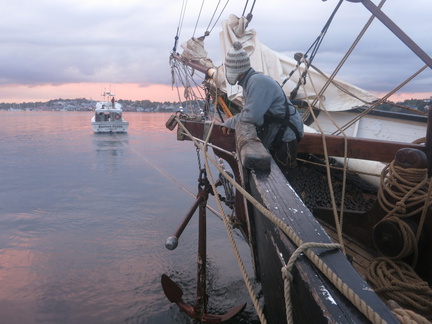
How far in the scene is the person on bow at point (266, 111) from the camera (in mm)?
3215

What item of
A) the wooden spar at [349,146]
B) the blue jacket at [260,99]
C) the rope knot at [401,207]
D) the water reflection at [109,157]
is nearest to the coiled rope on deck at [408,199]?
the rope knot at [401,207]

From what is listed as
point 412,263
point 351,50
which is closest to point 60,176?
point 351,50

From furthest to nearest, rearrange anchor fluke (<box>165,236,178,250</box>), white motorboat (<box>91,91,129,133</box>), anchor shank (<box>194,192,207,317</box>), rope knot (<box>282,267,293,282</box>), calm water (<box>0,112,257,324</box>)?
white motorboat (<box>91,91,129,133</box>), calm water (<box>0,112,257,324</box>), anchor shank (<box>194,192,207,317</box>), anchor fluke (<box>165,236,178,250</box>), rope knot (<box>282,267,293,282</box>)

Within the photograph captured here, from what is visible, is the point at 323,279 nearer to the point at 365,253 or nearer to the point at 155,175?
the point at 365,253

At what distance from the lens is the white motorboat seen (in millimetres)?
39938

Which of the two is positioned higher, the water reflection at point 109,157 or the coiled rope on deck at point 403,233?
the coiled rope on deck at point 403,233

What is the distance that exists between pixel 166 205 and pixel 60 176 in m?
8.48

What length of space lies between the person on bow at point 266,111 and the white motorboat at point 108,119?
3842 centimetres

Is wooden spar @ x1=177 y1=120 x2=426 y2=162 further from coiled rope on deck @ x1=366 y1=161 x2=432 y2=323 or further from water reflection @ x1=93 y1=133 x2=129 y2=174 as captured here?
water reflection @ x1=93 y1=133 x2=129 y2=174

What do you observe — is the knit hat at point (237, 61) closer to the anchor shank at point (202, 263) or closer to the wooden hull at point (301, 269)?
the wooden hull at point (301, 269)

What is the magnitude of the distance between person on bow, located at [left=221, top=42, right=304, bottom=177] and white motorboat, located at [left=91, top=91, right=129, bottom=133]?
3842cm

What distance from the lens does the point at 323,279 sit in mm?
1069

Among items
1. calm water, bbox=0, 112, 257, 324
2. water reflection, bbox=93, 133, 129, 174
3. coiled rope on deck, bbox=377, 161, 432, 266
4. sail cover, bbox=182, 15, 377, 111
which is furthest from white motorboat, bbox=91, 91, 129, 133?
coiled rope on deck, bbox=377, 161, 432, 266

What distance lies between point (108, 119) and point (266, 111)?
133ft
